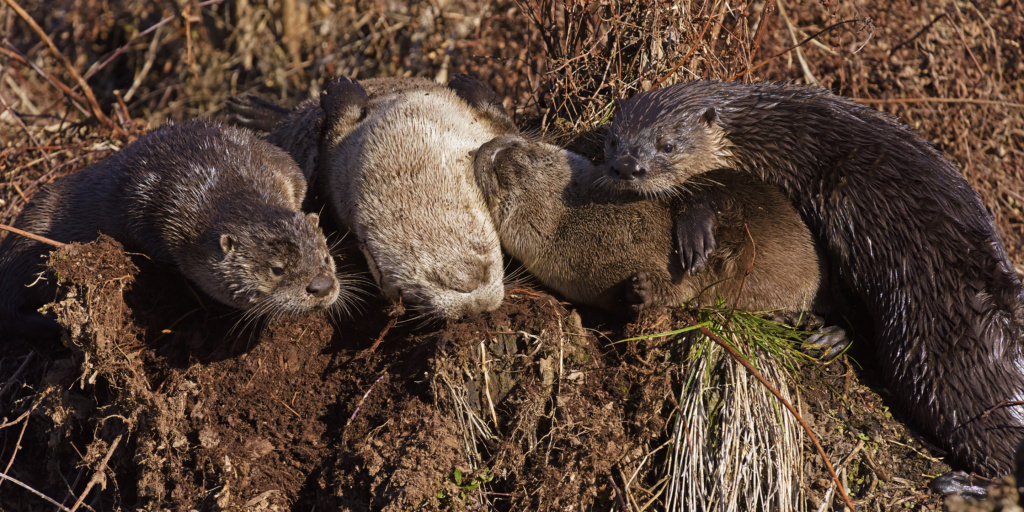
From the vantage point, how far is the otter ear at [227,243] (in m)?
2.79

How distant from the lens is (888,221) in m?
2.90

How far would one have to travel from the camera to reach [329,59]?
605 centimetres

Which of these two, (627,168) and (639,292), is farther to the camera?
(627,168)

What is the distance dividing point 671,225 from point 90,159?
3570mm

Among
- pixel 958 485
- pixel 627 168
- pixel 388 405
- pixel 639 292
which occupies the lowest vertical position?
pixel 958 485

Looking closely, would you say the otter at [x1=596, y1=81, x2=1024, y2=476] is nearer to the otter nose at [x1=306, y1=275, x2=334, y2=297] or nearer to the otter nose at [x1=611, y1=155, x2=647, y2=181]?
the otter nose at [x1=611, y1=155, x2=647, y2=181]

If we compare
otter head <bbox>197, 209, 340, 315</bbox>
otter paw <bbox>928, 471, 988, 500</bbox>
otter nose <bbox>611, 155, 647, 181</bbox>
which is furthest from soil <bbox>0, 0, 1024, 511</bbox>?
otter nose <bbox>611, 155, 647, 181</bbox>

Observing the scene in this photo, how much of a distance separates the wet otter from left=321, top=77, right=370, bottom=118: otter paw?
791 millimetres

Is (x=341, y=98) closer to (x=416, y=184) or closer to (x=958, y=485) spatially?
(x=416, y=184)

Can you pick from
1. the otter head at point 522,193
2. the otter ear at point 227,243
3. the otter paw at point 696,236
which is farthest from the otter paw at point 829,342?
the otter ear at point 227,243

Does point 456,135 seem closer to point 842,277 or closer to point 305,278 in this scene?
point 305,278

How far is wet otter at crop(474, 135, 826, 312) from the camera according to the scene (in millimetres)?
3012

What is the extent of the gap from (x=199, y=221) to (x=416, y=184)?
83 cm

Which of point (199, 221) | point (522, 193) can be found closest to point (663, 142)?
point (522, 193)
